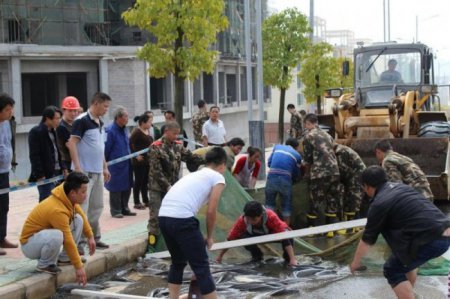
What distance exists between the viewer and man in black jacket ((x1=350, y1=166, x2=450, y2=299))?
5703 mm

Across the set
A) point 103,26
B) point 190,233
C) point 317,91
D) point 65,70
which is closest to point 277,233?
point 190,233

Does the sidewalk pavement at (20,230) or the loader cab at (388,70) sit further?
the loader cab at (388,70)

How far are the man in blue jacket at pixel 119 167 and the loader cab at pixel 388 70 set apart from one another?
5.74 m

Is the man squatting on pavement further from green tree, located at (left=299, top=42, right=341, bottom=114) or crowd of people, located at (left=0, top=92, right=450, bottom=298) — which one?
green tree, located at (left=299, top=42, right=341, bottom=114)

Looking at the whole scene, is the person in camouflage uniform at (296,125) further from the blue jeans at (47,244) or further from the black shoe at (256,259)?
the blue jeans at (47,244)

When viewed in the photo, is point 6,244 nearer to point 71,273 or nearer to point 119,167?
point 71,273

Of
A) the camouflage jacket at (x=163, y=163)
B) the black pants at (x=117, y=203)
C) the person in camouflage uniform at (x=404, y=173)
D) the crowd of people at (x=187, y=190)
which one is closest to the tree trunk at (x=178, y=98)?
the crowd of people at (x=187, y=190)

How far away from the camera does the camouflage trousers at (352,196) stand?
10.4 metres

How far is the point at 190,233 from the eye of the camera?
5984mm

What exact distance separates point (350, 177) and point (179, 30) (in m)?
5.18

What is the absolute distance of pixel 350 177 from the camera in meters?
10.4

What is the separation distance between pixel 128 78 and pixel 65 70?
7.52 feet

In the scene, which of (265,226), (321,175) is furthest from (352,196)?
(265,226)

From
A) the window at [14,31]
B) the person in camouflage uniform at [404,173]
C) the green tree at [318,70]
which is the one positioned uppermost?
the window at [14,31]
